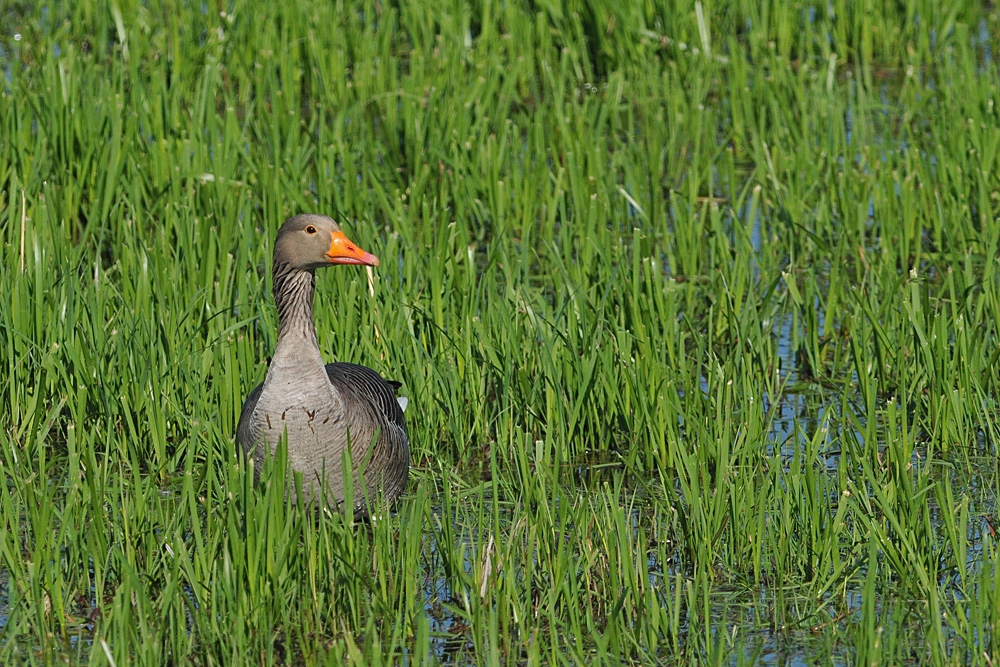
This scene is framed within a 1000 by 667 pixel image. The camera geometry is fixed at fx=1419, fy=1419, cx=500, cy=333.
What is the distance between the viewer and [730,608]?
428cm

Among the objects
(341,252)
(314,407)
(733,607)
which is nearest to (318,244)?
(341,252)

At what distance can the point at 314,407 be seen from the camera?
4570mm

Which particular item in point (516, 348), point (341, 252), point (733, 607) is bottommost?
point (733, 607)

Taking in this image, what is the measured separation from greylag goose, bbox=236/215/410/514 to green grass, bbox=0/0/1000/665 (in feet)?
0.70

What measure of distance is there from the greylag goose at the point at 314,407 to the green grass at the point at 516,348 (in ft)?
0.70

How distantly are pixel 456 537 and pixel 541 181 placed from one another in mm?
3275

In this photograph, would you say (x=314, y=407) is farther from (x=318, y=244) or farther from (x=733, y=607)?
→ (x=733, y=607)

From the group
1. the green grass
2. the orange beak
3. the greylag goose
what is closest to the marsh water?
the green grass

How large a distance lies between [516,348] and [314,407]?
1.18 metres

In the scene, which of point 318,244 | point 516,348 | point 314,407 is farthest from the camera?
point 516,348

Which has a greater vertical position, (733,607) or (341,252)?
(341,252)

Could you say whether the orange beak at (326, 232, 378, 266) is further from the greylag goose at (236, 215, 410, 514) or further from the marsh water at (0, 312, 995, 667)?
the marsh water at (0, 312, 995, 667)

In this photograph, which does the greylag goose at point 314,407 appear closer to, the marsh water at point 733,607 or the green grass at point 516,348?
the green grass at point 516,348

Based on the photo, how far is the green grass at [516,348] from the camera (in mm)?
4012
